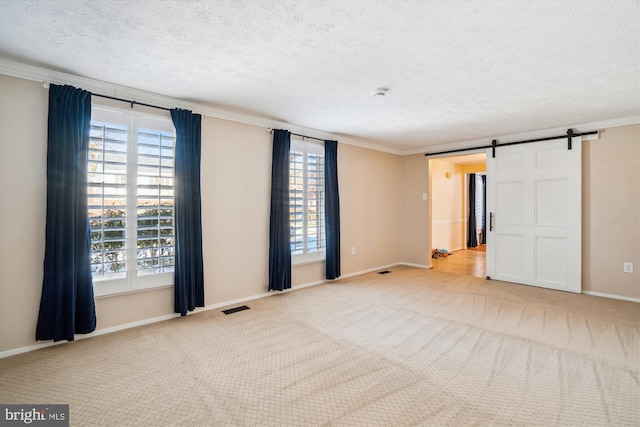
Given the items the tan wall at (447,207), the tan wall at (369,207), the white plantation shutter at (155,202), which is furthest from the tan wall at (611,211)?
the white plantation shutter at (155,202)

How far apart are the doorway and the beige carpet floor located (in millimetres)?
3632

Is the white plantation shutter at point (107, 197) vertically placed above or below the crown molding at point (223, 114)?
below

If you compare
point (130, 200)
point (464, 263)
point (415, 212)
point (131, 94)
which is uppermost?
point (131, 94)

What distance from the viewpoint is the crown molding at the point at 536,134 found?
4084 mm

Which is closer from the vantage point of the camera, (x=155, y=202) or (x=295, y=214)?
(x=155, y=202)

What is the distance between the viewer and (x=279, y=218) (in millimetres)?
4262

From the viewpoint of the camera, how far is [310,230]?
188 inches

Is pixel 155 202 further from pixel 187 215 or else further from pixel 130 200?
pixel 187 215

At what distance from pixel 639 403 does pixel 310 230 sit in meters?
3.70

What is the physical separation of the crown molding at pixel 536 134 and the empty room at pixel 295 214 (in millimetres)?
34

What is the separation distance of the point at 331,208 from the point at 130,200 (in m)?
2.79

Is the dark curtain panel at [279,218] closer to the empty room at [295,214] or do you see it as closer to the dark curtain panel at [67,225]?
the empty room at [295,214]

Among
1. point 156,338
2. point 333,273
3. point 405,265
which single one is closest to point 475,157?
point 405,265

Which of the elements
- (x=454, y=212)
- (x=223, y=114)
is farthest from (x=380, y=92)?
(x=454, y=212)
